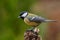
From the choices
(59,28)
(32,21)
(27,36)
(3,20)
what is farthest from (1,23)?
(59,28)

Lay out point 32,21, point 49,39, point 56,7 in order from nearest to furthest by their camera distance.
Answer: point 32,21, point 49,39, point 56,7

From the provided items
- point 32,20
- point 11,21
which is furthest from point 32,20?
point 11,21

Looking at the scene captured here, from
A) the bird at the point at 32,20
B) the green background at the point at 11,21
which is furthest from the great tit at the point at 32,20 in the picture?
the green background at the point at 11,21

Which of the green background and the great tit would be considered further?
the green background

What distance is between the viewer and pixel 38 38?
2.95 m

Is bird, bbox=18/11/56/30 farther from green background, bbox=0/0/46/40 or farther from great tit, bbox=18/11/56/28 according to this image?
green background, bbox=0/0/46/40

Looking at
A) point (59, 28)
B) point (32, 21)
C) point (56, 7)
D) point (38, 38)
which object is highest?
point (56, 7)

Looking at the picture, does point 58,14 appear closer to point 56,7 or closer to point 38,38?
point 56,7

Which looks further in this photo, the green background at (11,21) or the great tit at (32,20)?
the green background at (11,21)

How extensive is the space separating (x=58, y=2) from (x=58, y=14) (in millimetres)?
447

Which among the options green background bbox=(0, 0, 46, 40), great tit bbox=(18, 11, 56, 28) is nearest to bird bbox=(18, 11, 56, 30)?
great tit bbox=(18, 11, 56, 28)

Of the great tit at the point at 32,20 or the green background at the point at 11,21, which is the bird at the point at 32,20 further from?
the green background at the point at 11,21

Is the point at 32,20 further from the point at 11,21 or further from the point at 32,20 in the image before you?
the point at 11,21

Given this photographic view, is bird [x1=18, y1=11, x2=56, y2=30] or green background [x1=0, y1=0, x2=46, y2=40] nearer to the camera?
bird [x1=18, y1=11, x2=56, y2=30]
